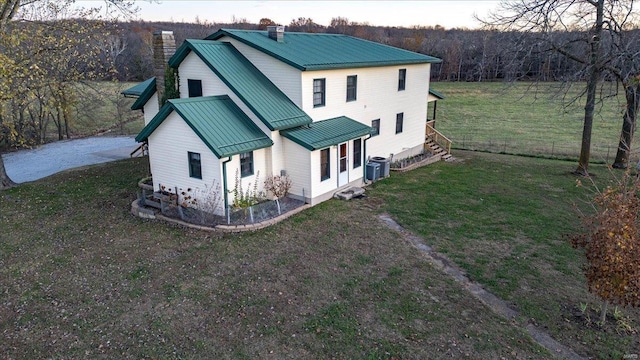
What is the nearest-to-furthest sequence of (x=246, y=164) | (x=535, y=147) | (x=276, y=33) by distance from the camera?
(x=246, y=164)
(x=276, y=33)
(x=535, y=147)

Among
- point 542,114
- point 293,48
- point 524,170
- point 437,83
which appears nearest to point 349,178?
point 293,48

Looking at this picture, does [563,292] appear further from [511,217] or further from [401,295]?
[511,217]

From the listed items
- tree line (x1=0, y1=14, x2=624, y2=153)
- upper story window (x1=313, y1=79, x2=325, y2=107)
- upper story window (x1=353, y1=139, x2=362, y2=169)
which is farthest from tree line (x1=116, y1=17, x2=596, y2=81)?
upper story window (x1=313, y1=79, x2=325, y2=107)

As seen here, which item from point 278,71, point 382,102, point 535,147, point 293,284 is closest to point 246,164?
point 278,71

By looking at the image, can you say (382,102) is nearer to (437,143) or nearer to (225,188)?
(437,143)

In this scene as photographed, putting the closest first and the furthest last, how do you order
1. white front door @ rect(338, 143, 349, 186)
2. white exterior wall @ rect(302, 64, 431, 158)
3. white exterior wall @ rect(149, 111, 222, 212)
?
1. white exterior wall @ rect(149, 111, 222, 212)
2. white front door @ rect(338, 143, 349, 186)
3. white exterior wall @ rect(302, 64, 431, 158)

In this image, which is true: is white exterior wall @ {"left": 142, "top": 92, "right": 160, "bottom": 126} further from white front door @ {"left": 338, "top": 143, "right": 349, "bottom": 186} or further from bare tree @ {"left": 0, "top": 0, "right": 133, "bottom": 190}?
white front door @ {"left": 338, "top": 143, "right": 349, "bottom": 186}
